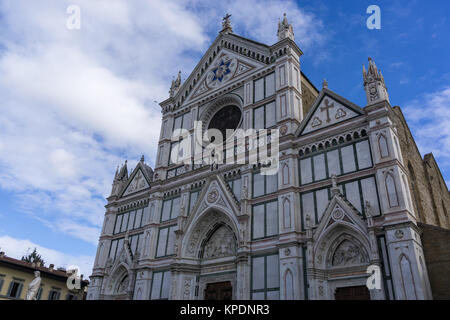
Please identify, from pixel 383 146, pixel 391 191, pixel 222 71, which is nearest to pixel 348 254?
pixel 391 191

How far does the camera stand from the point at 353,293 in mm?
15609

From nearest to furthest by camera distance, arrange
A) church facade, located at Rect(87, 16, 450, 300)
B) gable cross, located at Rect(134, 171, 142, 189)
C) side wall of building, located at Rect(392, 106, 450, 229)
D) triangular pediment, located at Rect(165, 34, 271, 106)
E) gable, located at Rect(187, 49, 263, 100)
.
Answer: church facade, located at Rect(87, 16, 450, 300)
side wall of building, located at Rect(392, 106, 450, 229)
triangular pediment, located at Rect(165, 34, 271, 106)
gable, located at Rect(187, 49, 263, 100)
gable cross, located at Rect(134, 171, 142, 189)

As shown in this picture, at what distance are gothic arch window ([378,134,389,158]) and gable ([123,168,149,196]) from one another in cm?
1718

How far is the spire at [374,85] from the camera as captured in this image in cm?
1814

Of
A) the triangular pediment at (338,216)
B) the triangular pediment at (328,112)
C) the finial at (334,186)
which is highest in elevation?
the triangular pediment at (328,112)

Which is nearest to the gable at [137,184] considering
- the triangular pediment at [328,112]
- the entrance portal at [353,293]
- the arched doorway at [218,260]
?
the arched doorway at [218,260]

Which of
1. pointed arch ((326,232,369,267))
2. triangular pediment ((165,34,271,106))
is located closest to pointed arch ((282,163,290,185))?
pointed arch ((326,232,369,267))

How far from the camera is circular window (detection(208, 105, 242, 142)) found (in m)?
25.2

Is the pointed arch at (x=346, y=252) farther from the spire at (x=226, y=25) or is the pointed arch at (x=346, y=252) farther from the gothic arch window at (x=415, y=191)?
the spire at (x=226, y=25)

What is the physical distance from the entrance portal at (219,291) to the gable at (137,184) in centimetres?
1013

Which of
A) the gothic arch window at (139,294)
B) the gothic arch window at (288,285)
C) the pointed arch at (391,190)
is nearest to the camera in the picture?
the pointed arch at (391,190)

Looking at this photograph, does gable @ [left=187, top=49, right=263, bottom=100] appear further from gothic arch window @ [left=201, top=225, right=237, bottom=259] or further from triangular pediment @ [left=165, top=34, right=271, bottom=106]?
gothic arch window @ [left=201, top=225, right=237, bottom=259]

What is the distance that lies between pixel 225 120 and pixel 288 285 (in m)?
12.8

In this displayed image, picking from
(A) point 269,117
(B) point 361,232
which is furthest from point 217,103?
(B) point 361,232
